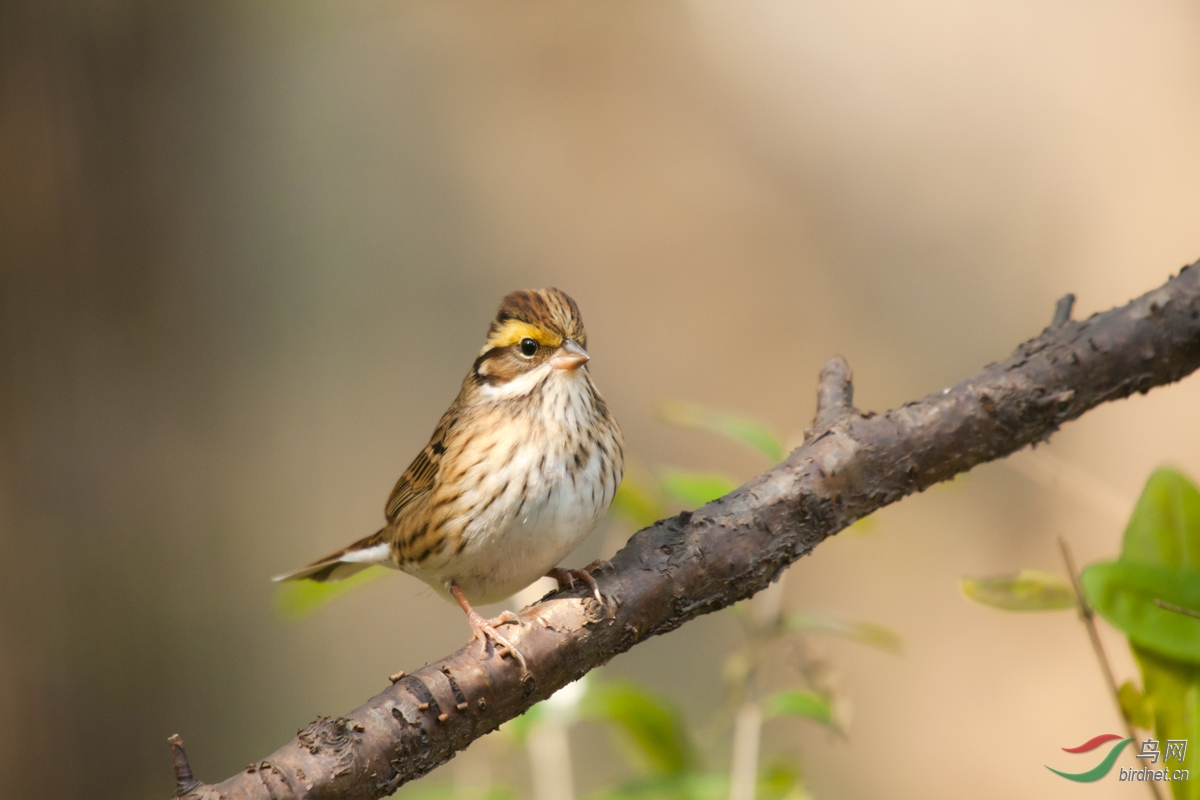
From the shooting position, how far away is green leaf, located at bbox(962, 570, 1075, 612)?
2287mm

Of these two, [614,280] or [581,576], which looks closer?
[581,576]

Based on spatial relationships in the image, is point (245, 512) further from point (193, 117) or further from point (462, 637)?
point (193, 117)

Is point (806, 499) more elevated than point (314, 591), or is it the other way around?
point (314, 591)

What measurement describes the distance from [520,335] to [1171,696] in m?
1.86

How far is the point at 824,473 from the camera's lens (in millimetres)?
2457

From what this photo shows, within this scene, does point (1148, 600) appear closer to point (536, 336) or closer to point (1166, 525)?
point (1166, 525)

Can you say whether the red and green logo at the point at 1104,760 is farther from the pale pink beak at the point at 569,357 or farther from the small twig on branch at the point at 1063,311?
the pale pink beak at the point at 569,357

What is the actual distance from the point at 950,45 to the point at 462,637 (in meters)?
5.12

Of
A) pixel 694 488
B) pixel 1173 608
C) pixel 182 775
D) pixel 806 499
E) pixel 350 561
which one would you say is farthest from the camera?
pixel 350 561

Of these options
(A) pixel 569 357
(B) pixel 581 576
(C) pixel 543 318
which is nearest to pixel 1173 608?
(B) pixel 581 576

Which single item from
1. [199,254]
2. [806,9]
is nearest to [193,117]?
[199,254]

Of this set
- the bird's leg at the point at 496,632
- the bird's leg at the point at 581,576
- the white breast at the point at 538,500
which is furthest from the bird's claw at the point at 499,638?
the white breast at the point at 538,500

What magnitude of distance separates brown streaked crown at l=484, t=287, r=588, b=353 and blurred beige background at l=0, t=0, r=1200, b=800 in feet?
10.0

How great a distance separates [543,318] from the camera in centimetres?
278
